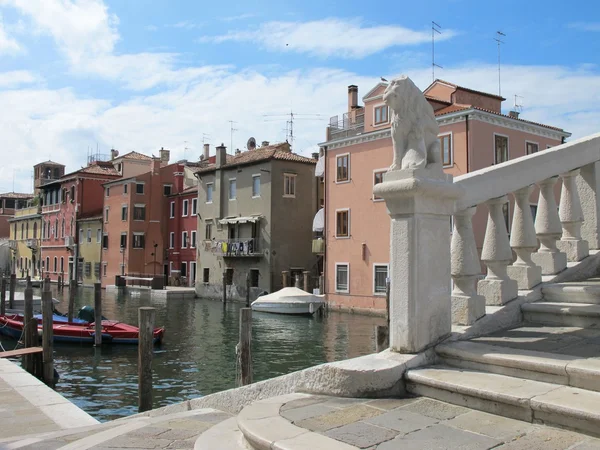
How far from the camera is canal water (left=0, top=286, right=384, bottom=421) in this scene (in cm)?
1279

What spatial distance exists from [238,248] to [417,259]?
3325 centimetres

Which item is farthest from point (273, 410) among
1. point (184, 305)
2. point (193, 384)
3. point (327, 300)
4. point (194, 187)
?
point (194, 187)

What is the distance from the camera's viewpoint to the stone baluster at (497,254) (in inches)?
178

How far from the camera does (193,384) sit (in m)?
13.6

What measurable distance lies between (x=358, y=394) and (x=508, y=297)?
1.75 metres

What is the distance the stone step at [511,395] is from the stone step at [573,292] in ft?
5.13

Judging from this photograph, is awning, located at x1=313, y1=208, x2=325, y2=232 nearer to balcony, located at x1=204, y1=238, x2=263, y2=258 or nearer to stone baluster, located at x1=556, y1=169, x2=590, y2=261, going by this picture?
balcony, located at x1=204, y1=238, x2=263, y2=258

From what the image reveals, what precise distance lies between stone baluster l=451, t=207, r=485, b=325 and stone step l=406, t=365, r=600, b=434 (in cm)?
73

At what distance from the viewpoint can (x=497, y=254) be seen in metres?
4.52

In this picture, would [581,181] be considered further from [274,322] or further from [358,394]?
[274,322]

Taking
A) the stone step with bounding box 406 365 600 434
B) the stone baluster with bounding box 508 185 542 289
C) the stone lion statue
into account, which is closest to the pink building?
the stone baluster with bounding box 508 185 542 289

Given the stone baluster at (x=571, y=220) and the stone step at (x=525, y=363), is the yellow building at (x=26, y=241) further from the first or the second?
the stone step at (x=525, y=363)

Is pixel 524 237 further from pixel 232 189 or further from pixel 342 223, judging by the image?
pixel 232 189

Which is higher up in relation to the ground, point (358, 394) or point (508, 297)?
point (508, 297)
